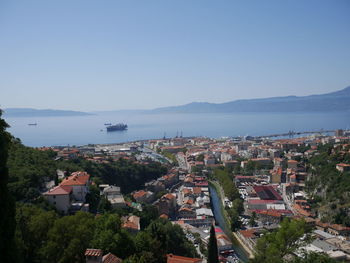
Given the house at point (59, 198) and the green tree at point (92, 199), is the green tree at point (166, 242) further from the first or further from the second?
the house at point (59, 198)

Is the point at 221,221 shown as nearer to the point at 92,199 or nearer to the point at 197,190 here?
the point at 197,190

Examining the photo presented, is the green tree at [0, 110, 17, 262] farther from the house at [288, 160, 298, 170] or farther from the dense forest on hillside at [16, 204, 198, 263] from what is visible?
the house at [288, 160, 298, 170]

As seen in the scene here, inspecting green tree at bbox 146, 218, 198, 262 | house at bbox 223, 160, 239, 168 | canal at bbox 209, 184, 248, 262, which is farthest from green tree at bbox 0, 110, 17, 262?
house at bbox 223, 160, 239, 168

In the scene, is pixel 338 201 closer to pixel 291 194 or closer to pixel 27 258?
pixel 291 194

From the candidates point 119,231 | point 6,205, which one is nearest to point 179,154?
point 119,231

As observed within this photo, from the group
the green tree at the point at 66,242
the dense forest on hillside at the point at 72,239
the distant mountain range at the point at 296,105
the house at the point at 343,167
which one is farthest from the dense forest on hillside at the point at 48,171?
the distant mountain range at the point at 296,105

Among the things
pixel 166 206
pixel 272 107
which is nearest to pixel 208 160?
pixel 166 206
